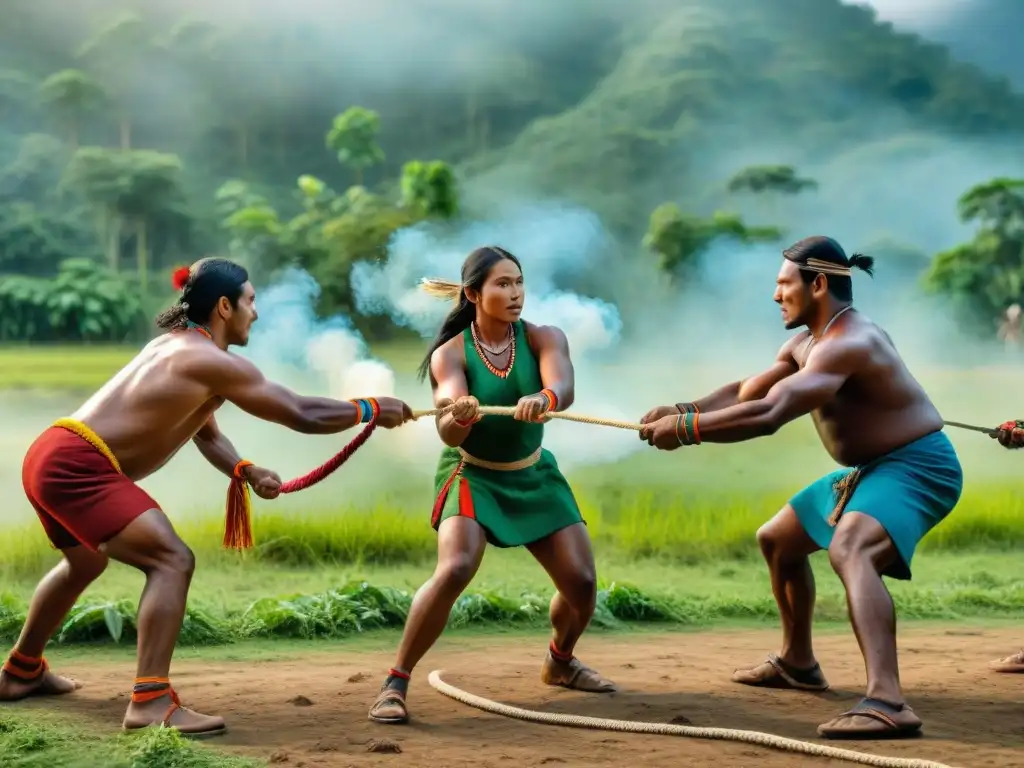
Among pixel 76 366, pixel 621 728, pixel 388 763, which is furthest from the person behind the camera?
pixel 76 366

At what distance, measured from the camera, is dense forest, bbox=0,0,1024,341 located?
1176 cm

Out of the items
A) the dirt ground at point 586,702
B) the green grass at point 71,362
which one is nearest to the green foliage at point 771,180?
the green grass at point 71,362

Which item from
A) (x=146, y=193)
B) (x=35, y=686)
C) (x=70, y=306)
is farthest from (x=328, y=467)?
(x=146, y=193)

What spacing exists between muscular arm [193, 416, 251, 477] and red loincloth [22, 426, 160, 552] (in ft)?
1.82

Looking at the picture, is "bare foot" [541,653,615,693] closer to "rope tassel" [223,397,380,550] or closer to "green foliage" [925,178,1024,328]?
"rope tassel" [223,397,380,550]

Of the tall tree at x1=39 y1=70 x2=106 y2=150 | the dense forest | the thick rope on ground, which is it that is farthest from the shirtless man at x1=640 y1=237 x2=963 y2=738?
the tall tree at x1=39 y1=70 x2=106 y2=150

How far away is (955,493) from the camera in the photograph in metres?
4.86

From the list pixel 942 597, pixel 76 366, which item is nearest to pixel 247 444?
pixel 76 366

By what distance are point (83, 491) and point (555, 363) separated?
1.80m

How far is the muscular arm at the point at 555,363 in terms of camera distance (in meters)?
5.03

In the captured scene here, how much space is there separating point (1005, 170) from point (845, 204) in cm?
157

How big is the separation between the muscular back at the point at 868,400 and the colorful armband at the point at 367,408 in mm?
1575

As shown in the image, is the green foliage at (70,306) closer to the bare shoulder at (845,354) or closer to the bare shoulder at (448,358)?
the bare shoulder at (448,358)

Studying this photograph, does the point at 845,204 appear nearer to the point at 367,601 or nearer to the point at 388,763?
the point at 367,601
